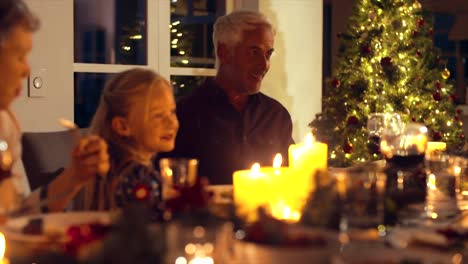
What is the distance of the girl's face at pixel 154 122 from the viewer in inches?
70.9

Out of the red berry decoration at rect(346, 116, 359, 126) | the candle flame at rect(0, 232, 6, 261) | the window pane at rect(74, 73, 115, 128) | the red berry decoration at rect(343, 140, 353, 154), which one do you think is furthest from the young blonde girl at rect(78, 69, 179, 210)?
the red berry decoration at rect(346, 116, 359, 126)

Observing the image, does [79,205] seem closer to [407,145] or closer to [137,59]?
[407,145]

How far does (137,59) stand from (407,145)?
3.39 m

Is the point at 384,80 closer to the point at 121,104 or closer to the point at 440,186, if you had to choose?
the point at 440,186

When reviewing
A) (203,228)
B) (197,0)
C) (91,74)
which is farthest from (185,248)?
(197,0)

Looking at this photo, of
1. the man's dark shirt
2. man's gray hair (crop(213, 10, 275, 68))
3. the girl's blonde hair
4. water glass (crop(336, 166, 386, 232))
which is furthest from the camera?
man's gray hair (crop(213, 10, 275, 68))

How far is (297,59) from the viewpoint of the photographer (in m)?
5.52

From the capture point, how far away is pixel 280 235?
882 mm

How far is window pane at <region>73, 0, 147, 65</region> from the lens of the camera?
478 centimetres

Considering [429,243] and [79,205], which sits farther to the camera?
[79,205]

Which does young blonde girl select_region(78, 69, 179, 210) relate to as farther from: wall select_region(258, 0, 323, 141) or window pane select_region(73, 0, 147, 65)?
wall select_region(258, 0, 323, 141)

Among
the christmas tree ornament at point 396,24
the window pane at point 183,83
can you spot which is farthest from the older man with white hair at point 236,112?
the christmas tree ornament at point 396,24

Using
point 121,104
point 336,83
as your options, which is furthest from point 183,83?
point 121,104

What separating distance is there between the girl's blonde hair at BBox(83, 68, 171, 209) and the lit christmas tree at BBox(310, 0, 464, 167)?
12.0ft
